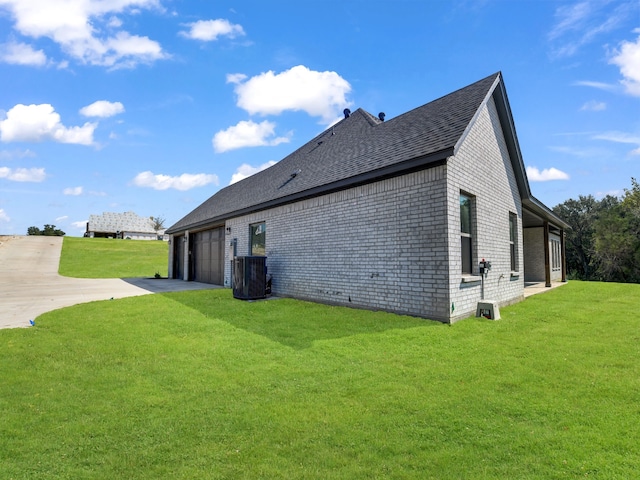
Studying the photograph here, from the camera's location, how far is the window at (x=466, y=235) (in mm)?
8133

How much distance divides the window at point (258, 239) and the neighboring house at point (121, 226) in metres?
60.3

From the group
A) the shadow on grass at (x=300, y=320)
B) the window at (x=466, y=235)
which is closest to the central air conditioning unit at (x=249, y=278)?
the shadow on grass at (x=300, y=320)

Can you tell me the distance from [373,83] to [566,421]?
1195 cm

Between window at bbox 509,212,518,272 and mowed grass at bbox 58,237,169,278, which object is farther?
mowed grass at bbox 58,237,169,278

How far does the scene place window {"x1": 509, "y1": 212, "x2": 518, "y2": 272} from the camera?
10922 millimetres

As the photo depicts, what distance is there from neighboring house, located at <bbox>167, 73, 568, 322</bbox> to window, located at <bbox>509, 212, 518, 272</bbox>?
35 millimetres

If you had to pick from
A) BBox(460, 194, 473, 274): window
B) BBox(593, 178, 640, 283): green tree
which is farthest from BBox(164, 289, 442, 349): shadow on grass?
BBox(593, 178, 640, 283): green tree

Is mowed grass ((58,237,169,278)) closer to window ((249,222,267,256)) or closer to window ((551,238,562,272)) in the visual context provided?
window ((249,222,267,256))

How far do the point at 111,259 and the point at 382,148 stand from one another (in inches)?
1420

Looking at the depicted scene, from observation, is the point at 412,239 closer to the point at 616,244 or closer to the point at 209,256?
the point at 209,256

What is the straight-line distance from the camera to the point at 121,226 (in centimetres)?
7088

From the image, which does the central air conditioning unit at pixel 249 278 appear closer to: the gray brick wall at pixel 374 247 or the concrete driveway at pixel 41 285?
the gray brick wall at pixel 374 247

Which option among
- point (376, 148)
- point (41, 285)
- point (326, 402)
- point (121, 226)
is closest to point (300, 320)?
point (326, 402)

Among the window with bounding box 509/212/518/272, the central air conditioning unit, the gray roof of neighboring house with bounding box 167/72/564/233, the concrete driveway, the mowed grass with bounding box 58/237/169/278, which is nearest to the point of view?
the gray roof of neighboring house with bounding box 167/72/564/233
